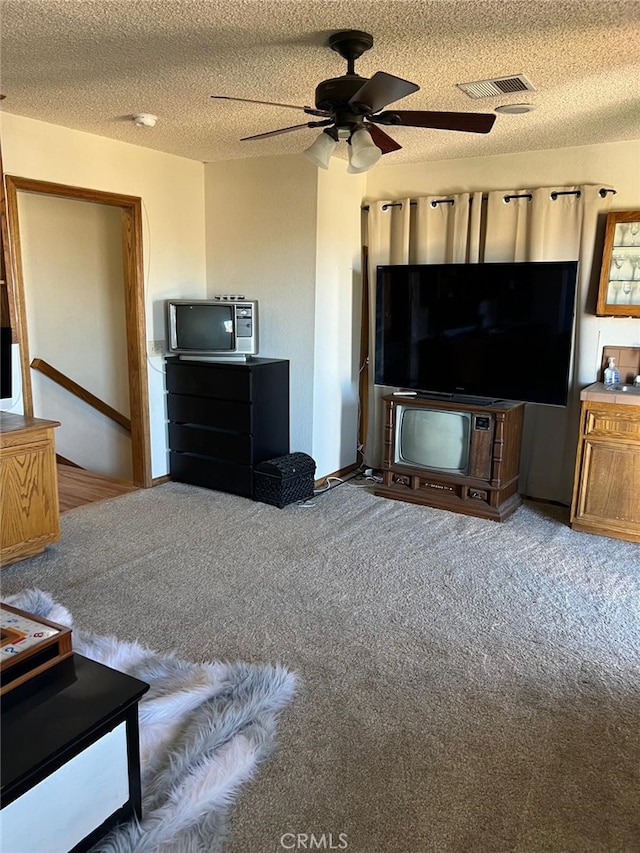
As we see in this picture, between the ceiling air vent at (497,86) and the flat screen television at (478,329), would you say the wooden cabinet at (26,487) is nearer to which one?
the flat screen television at (478,329)

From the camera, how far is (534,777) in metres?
1.91

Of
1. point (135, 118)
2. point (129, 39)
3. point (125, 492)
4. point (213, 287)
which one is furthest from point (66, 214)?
point (129, 39)

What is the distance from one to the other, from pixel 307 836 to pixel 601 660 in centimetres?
145

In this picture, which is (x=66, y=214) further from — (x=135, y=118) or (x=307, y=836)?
(x=307, y=836)

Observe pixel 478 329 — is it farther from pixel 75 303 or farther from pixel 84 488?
pixel 75 303

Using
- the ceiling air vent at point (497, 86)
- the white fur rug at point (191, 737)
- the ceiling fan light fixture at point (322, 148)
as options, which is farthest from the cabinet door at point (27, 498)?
the ceiling air vent at point (497, 86)

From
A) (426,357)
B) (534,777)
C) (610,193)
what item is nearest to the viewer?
(534,777)

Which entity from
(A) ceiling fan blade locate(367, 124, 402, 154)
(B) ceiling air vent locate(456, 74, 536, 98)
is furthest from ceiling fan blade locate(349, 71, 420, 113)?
(B) ceiling air vent locate(456, 74, 536, 98)

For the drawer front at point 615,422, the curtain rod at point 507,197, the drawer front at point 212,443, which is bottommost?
the drawer front at point 212,443

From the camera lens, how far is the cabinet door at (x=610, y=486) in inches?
142

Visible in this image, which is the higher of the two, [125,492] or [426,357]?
[426,357]

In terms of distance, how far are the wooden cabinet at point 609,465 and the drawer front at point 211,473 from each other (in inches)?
86.4

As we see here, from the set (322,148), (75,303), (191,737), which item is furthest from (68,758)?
(75,303)

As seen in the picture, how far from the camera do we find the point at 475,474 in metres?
4.09
